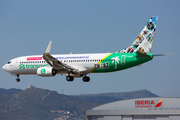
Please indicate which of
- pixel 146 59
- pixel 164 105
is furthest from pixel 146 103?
pixel 146 59

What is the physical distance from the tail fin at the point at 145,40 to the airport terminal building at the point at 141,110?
8.76m

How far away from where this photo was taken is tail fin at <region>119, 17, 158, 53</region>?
56469 mm

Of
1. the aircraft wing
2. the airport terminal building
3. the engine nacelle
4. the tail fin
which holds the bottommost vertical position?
the airport terminal building

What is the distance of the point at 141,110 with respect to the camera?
50.8m

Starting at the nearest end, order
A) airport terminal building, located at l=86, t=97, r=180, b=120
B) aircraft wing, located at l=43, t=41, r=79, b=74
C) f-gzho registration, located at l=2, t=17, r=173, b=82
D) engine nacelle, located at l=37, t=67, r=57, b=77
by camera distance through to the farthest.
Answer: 1. airport terminal building, located at l=86, t=97, r=180, b=120
2. f-gzho registration, located at l=2, t=17, r=173, b=82
3. aircraft wing, located at l=43, t=41, r=79, b=74
4. engine nacelle, located at l=37, t=67, r=57, b=77

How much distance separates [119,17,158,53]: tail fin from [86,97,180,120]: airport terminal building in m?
8.76

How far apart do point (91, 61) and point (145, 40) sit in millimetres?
9925

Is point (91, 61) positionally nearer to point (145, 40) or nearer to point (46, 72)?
point (46, 72)

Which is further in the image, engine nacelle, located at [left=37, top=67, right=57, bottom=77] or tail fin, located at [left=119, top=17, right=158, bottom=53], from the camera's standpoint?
engine nacelle, located at [left=37, top=67, right=57, bottom=77]

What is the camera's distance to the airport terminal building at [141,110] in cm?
4856

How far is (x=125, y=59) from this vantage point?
5453 cm

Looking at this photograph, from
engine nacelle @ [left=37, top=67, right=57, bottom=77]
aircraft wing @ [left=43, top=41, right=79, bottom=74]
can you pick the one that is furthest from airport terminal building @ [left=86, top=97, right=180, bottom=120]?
engine nacelle @ [left=37, top=67, right=57, bottom=77]

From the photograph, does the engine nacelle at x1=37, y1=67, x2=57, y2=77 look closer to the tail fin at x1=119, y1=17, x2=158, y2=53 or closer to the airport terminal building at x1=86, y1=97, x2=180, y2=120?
the airport terminal building at x1=86, y1=97, x2=180, y2=120

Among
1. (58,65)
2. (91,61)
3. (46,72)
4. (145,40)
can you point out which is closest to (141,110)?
(91,61)
